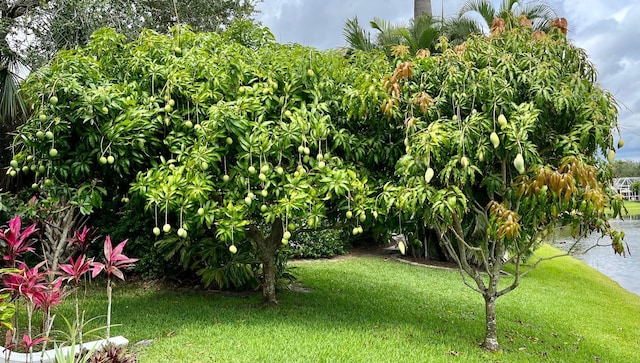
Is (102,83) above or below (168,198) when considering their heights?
above

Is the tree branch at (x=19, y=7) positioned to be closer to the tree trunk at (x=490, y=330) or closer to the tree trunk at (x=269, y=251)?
the tree trunk at (x=269, y=251)

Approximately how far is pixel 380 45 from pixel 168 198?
719 centimetres

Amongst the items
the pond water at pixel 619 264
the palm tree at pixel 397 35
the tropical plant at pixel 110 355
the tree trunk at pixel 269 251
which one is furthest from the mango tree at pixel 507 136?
the pond water at pixel 619 264

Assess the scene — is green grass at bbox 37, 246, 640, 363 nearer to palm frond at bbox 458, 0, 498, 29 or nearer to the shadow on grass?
the shadow on grass

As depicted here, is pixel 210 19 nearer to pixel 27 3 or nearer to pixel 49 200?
pixel 27 3

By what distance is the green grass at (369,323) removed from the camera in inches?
171

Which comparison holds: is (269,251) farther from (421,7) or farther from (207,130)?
(421,7)

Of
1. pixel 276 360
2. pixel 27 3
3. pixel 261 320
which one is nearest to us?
pixel 276 360

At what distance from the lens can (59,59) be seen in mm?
4730

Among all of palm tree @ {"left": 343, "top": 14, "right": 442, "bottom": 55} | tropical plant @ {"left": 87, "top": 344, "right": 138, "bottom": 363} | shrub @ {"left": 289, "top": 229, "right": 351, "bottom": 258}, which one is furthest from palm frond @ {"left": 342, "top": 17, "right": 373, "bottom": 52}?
tropical plant @ {"left": 87, "top": 344, "right": 138, "bottom": 363}

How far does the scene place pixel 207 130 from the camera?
4418mm

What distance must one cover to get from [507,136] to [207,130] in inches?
106

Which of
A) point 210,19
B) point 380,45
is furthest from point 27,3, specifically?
point 380,45

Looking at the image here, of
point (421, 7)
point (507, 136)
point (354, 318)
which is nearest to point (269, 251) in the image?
point (354, 318)
